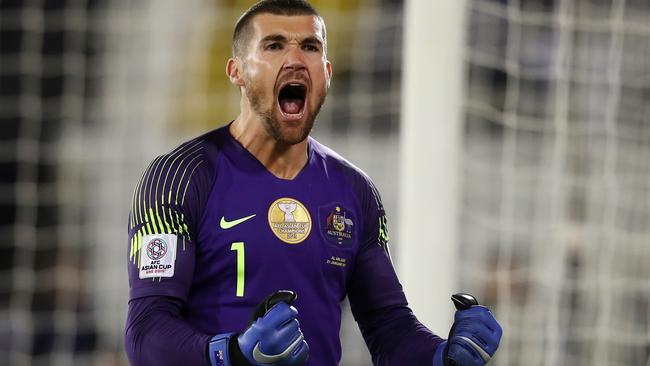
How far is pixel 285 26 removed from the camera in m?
2.69

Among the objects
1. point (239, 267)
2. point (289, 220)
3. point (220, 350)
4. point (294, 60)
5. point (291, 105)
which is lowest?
point (220, 350)

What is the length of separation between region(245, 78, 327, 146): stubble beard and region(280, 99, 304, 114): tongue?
27 mm

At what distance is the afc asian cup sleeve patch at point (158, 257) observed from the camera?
2500 millimetres

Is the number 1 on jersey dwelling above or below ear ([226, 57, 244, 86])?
below

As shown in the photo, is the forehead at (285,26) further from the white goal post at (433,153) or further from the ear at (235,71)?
the white goal post at (433,153)

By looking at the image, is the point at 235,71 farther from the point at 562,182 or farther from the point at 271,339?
the point at 562,182

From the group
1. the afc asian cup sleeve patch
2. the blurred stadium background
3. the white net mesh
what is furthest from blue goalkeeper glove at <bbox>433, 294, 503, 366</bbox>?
the blurred stadium background

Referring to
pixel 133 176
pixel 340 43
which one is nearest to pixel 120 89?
pixel 133 176

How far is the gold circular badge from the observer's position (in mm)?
2625

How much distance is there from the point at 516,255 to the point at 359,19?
66.4 inches

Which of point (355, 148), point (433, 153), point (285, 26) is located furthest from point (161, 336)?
point (355, 148)

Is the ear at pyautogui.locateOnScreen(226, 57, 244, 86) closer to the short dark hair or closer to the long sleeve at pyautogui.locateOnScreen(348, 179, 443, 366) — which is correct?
the short dark hair

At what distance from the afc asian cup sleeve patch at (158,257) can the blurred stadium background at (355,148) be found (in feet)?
8.63

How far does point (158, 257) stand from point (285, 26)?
63cm
